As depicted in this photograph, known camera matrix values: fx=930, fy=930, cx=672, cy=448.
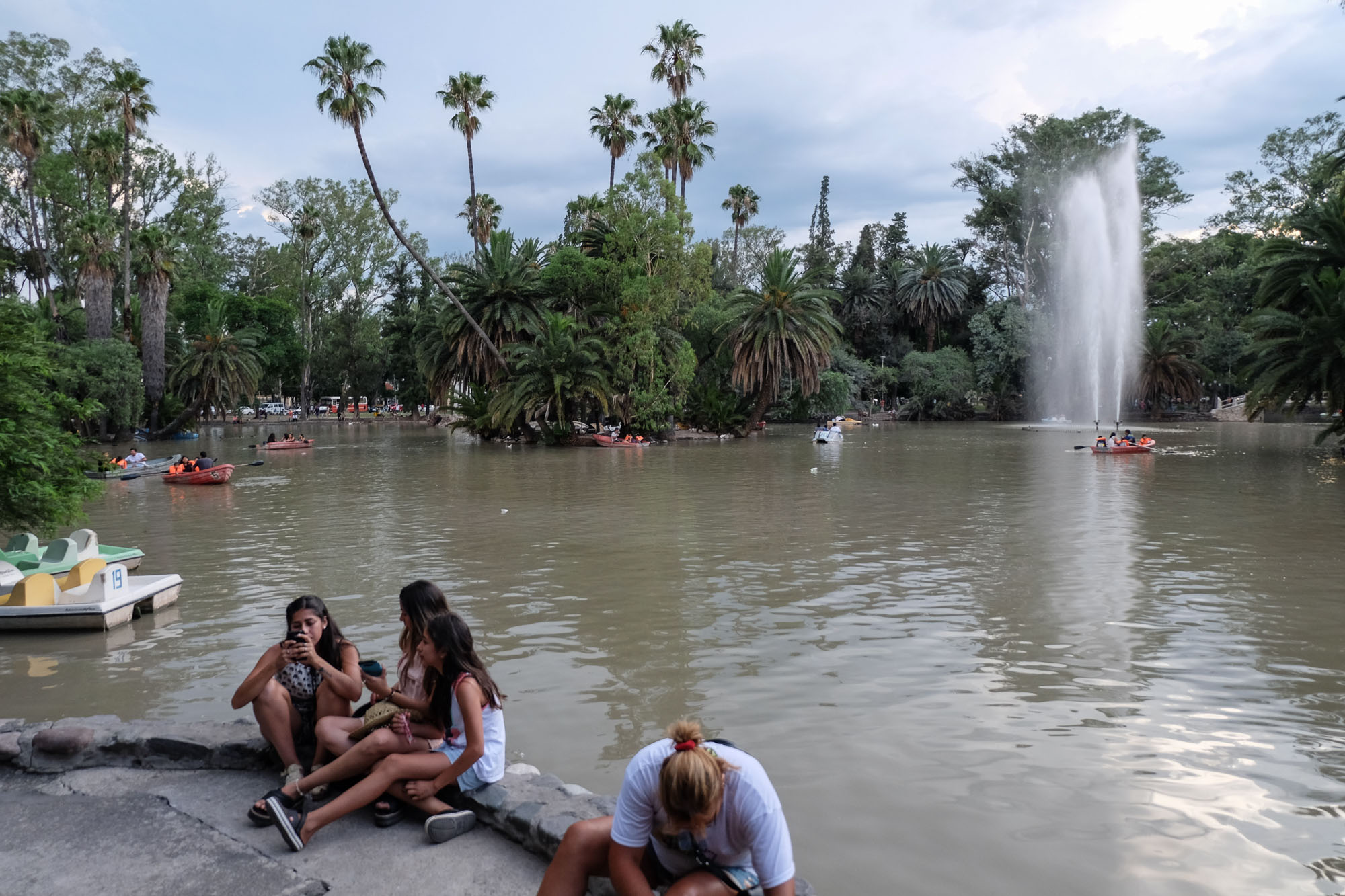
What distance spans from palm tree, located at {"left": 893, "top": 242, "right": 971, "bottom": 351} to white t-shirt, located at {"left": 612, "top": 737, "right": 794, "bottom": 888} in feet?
229

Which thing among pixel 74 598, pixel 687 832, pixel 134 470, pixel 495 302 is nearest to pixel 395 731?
pixel 687 832

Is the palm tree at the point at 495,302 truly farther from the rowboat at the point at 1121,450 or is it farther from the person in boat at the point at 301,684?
the person in boat at the point at 301,684

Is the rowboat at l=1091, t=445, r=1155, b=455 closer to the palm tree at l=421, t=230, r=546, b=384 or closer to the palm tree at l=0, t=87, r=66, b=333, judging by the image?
the palm tree at l=421, t=230, r=546, b=384

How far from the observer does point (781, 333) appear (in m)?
47.4

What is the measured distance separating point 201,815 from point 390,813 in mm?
1005

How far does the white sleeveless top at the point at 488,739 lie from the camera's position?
4.57 metres

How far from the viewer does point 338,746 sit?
16.1 ft

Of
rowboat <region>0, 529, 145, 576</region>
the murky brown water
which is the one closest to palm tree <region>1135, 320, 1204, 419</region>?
the murky brown water

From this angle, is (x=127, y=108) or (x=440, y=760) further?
(x=127, y=108)

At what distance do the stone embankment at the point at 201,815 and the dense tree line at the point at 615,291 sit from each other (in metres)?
28.5

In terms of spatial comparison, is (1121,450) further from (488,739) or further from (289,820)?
(289,820)

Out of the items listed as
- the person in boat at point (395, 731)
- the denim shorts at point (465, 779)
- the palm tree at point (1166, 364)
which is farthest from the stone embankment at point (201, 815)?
the palm tree at point (1166, 364)

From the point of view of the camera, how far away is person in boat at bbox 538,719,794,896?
3260 mm

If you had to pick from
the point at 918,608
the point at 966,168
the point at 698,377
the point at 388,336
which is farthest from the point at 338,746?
the point at 388,336
